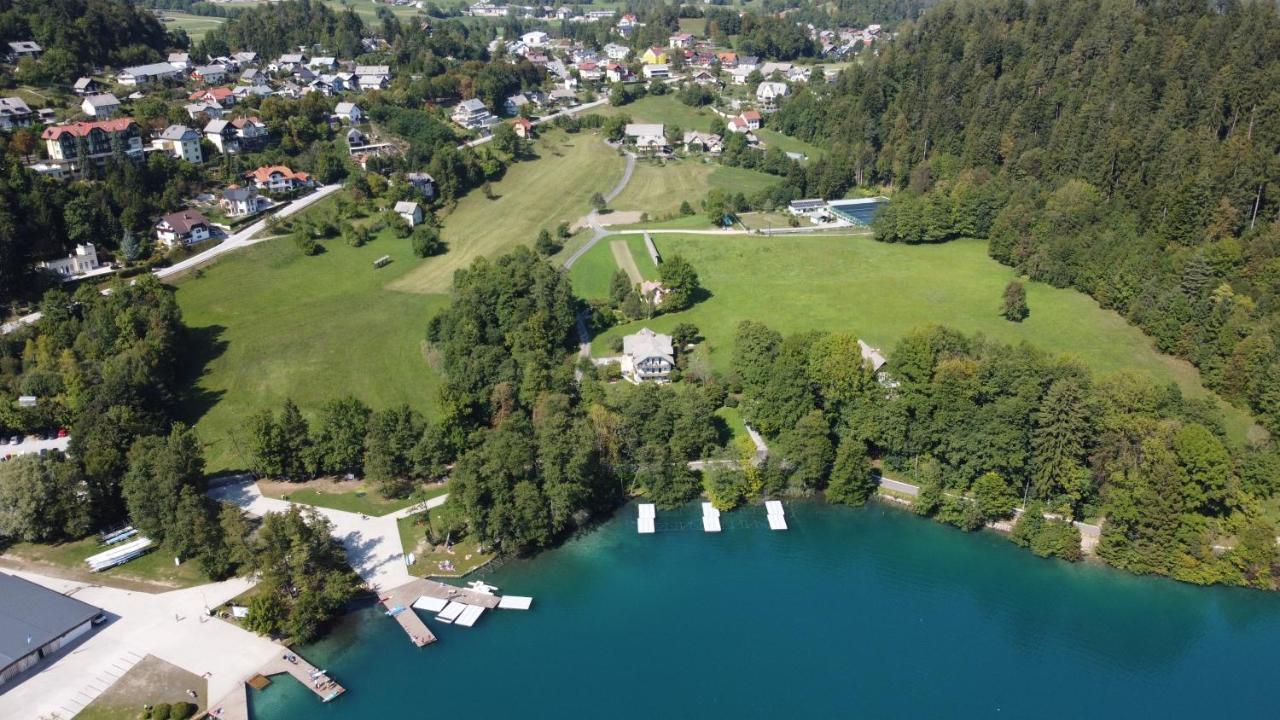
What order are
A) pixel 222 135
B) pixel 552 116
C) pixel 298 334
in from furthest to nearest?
pixel 552 116 < pixel 222 135 < pixel 298 334

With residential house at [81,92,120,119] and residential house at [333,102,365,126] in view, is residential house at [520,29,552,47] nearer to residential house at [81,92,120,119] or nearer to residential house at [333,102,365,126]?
residential house at [333,102,365,126]

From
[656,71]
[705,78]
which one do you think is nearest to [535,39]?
[656,71]

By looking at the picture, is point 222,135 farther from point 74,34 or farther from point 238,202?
point 74,34

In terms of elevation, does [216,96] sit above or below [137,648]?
above

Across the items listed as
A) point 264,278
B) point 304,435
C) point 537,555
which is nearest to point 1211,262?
point 537,555

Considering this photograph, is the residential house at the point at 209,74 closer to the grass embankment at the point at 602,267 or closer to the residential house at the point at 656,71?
the grass embankment at the point at 602,267

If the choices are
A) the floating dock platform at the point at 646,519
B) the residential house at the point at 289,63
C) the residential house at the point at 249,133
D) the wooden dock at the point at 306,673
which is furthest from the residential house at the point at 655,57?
the wooden dock at the point at 306,673

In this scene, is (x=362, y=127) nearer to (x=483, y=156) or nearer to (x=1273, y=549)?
(x=483, y=156)
